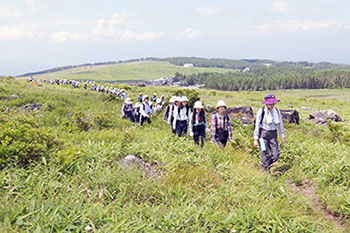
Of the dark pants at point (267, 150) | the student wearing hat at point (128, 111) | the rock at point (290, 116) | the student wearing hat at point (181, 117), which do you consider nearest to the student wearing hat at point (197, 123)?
the student wearing hat at point (181, 117)

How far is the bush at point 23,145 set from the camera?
17.0 ft

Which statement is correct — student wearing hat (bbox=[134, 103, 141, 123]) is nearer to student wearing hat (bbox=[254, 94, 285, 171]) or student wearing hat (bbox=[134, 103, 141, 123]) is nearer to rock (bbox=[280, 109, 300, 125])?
student wearing hat (bbox=[254, 94, 285, 171])

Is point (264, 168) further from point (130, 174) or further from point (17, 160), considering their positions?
point (17, 160)

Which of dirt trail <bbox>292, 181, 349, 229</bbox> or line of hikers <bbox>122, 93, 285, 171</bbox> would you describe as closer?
dirt trail <bbox>292, 181, 349, 229</bbox>

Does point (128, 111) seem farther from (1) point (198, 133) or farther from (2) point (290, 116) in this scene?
(2) point (290, 116)

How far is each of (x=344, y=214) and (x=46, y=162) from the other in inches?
258

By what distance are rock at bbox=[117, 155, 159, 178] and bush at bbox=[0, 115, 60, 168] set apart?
182cm

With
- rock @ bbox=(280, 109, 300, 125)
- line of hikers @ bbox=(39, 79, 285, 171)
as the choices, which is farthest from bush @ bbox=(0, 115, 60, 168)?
rock @ bbox=(280, 109, 300, 125)

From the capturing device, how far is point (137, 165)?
581 cm

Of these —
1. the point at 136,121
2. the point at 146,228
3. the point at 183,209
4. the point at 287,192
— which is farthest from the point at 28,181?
the point at 136,121

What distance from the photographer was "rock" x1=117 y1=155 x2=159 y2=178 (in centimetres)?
553

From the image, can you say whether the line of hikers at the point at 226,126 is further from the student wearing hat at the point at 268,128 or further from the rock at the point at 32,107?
the rock at the point at 32,107

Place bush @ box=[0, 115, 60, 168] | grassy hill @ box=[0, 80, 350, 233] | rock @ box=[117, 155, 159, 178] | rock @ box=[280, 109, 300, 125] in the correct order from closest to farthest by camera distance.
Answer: grassy hill @ box=[0, 80, 350, 233], bush @ box=[0, 115, 60, 168], rock @ box=[117, 155, 159, 178], rock @ box=[280, 109, 300, 125]

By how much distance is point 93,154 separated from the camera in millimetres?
5926
